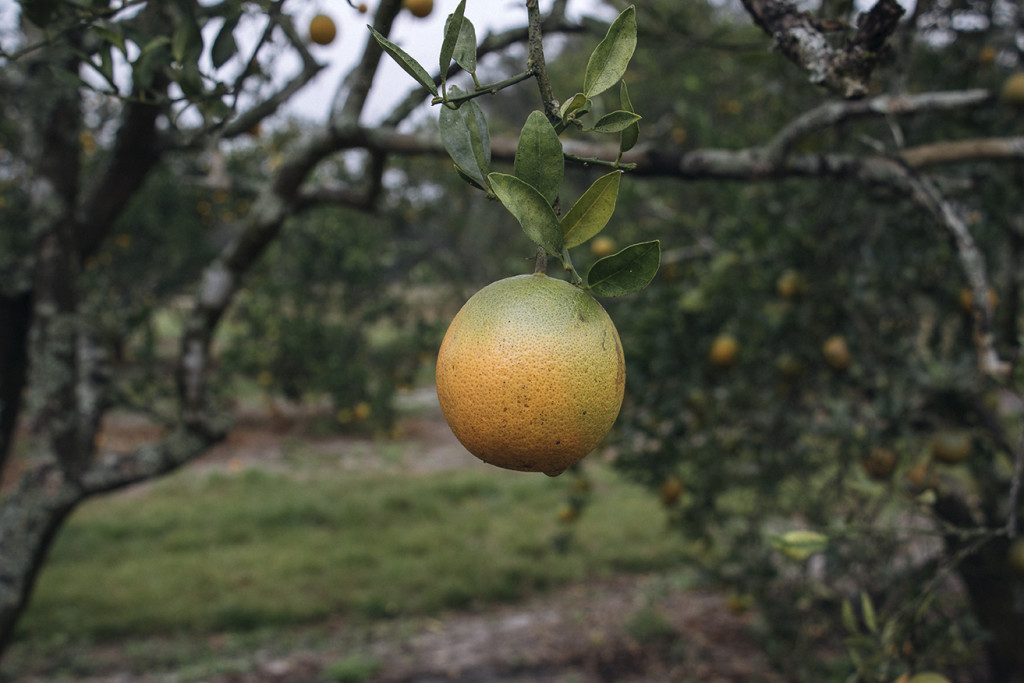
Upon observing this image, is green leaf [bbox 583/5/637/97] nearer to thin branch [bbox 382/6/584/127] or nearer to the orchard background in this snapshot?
the orchard background

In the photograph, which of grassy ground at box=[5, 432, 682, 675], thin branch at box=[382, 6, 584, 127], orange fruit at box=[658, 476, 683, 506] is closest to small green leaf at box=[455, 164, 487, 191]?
thin branch at box=[382, 6, 584, 127]

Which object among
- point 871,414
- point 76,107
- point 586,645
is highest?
point 76,107

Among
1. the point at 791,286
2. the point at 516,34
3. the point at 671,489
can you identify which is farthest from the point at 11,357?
the point at 791,286

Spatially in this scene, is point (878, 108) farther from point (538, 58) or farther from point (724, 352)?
point (538, 58)

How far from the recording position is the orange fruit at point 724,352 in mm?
2656

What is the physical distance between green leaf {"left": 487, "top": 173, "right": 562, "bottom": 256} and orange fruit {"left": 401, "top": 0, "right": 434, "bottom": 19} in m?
1.43

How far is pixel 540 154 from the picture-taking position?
72 cm

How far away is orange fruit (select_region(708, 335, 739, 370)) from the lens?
266 centimetres

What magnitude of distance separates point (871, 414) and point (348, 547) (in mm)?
3621

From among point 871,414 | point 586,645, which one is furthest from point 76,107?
point 586,645

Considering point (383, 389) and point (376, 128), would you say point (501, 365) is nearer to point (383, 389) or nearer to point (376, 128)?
point (376, 128)

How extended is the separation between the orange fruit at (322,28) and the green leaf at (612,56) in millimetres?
1774

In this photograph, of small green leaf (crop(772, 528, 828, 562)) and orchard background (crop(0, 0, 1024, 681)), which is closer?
small green leaf (crop(772, 528, 828, 562))

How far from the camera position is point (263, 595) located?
4270 millimetres
